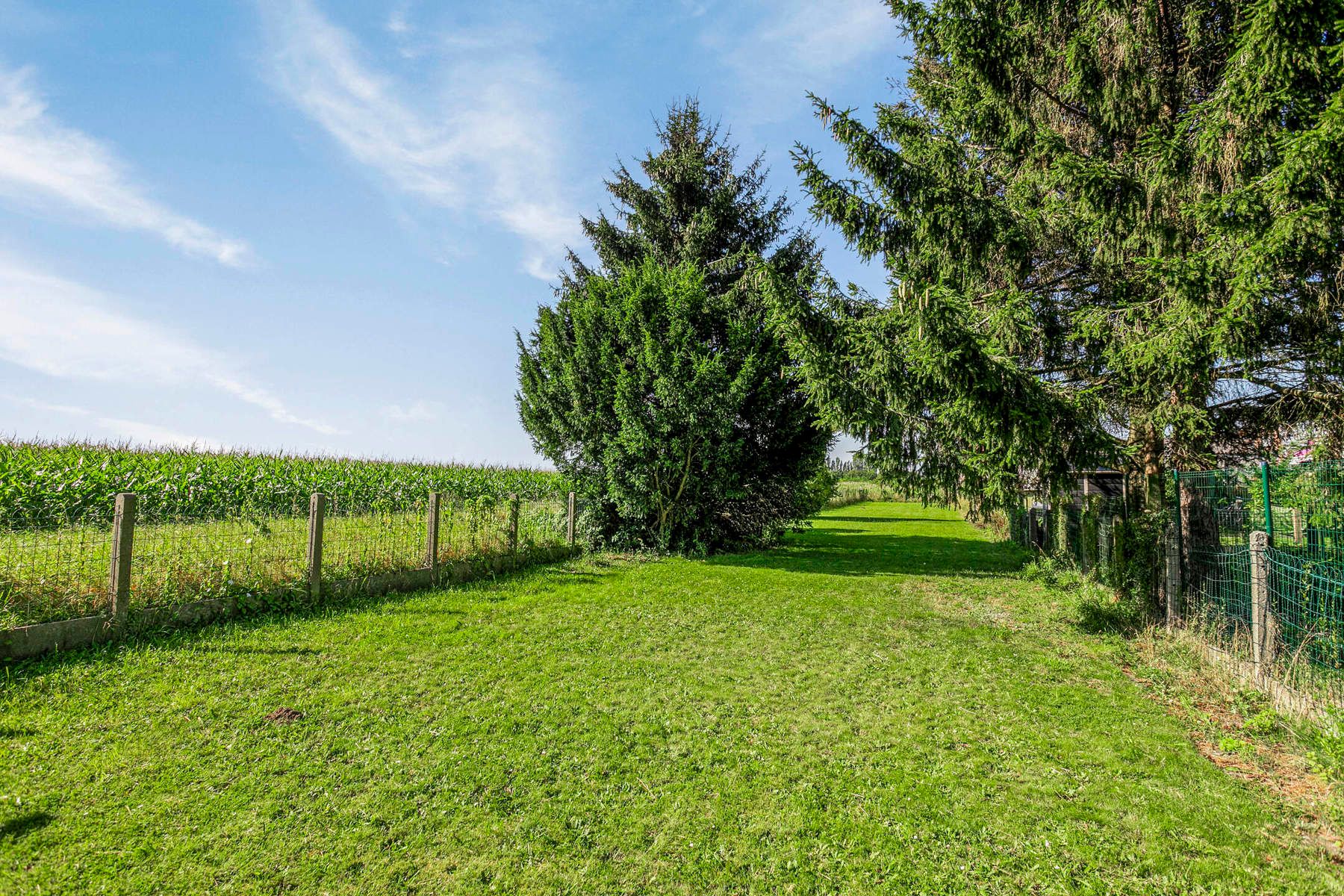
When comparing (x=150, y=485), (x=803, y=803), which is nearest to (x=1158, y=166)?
(x=803, y=803)

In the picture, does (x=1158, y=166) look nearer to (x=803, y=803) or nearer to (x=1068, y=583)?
(x=1068, y=583)

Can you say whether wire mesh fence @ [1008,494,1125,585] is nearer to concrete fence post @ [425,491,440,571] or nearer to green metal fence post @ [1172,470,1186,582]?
green metal fence post @ [1172,470,1186,582]

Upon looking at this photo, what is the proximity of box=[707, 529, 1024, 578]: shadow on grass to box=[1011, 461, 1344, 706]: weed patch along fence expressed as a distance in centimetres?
512

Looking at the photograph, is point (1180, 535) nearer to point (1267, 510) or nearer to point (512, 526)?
point (1267, 510)

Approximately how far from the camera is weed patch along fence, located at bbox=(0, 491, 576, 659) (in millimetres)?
6527

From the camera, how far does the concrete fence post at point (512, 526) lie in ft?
41.5

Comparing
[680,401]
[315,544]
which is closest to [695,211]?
[680,401]

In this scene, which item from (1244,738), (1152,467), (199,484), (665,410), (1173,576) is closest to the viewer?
(1244,738)

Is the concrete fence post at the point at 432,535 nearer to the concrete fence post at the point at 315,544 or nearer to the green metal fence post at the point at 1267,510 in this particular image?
the concrete fence post at the point at 315,544

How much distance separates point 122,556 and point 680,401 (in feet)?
32.9

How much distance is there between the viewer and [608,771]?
14.3 ft

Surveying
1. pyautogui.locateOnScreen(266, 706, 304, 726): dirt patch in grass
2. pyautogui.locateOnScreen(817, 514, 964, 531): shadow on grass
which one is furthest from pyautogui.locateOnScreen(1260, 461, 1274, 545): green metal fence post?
pyautogui.locateOnScreen(817, 514, 964, 531): shadow on grass

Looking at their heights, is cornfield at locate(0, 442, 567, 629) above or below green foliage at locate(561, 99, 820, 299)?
below

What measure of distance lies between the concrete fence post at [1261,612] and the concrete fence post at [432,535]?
10.9 metres
